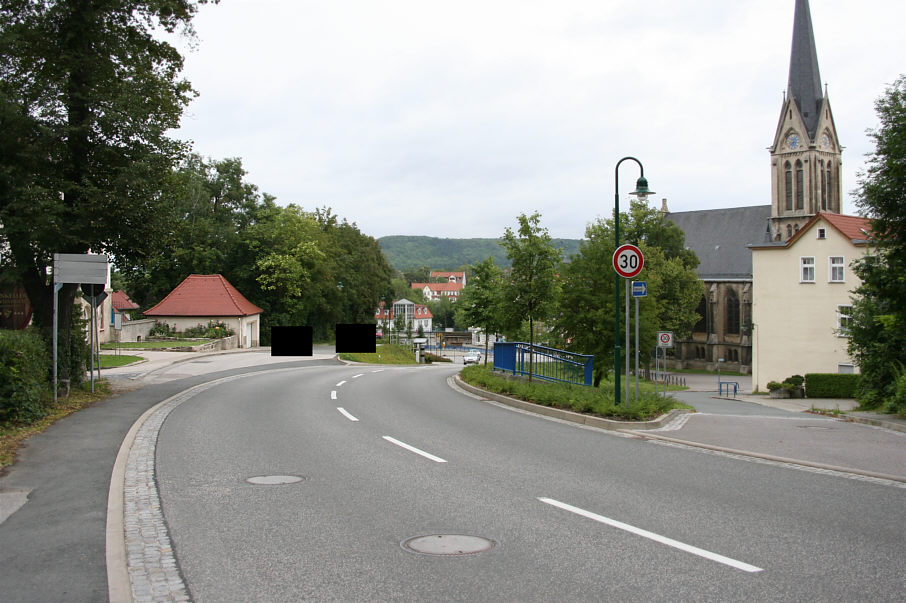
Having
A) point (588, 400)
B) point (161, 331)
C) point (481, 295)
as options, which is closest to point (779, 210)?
point (481, 295)

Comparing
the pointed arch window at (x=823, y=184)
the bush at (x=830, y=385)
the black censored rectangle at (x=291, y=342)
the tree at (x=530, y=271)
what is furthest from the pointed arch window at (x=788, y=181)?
the tree at (x=530, y=271)

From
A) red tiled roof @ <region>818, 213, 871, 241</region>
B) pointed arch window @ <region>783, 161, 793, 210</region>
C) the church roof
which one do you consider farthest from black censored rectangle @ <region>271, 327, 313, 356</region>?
pointed arch window @ <region>783, 161, 793, 210</region>

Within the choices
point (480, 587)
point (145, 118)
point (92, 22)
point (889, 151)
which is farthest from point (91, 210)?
point (889, 151)

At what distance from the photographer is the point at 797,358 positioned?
44375 mm

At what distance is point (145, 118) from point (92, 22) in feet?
8.50

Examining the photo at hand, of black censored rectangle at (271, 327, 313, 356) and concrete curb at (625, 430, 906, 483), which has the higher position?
black censored rectangle at (271, 327, 313, 356)

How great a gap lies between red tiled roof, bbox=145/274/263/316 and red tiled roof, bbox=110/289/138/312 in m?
13.8

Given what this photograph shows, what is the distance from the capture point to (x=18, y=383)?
1307cm

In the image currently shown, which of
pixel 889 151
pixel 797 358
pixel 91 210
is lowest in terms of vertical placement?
pixel 797 358

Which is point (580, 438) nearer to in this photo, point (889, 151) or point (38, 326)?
point (889, 151)

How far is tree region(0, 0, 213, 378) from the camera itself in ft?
53.8

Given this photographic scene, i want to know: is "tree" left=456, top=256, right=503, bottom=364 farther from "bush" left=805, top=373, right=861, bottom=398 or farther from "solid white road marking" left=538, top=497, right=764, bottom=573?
"solid white road marking" left=538, top=497, right=764, bottom=573

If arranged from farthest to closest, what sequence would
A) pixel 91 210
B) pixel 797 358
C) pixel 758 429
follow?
1. pixel 797 358
2. pixel 91 210
3. pixel 758 429

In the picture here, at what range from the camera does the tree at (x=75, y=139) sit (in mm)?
16391
